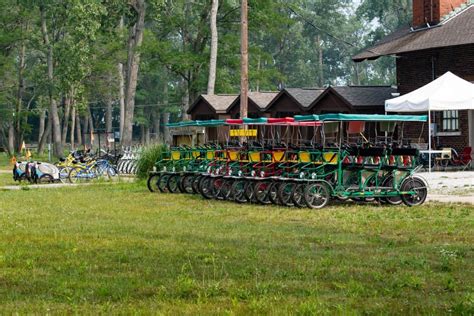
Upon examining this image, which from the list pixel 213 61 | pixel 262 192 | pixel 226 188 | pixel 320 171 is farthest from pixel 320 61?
pixel 320 171

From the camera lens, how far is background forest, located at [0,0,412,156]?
183 feet

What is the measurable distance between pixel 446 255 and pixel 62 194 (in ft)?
54.9

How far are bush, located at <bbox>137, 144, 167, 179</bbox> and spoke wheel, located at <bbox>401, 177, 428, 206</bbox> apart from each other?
12175mm

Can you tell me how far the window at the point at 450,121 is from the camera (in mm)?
38312

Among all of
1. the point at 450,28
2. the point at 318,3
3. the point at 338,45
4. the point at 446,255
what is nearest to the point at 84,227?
the point at 446,255

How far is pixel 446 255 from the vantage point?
11844mm

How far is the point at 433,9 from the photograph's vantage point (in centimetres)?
4156

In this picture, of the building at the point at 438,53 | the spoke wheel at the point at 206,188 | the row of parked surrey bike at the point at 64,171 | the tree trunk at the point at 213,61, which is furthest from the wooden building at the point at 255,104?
the spoke wheel at the point at 206,188

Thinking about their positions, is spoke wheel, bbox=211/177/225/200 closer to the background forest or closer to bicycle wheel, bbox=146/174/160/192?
bicycle wheel, bbox=146/174/160/192

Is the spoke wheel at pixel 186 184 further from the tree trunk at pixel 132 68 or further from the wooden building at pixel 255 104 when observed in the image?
the tree trunk at pixel 132 68

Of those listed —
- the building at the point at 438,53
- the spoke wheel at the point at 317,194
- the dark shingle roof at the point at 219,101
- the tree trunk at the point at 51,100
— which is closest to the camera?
the spoke wheel at the point at 317,194

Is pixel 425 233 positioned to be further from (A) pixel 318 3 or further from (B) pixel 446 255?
(A) pixel 318 3

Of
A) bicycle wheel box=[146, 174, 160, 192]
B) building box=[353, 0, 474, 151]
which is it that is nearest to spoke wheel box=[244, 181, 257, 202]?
bicycle wheel box=[146, 174, 160, 192]

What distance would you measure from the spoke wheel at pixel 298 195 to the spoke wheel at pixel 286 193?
0.72 ft
